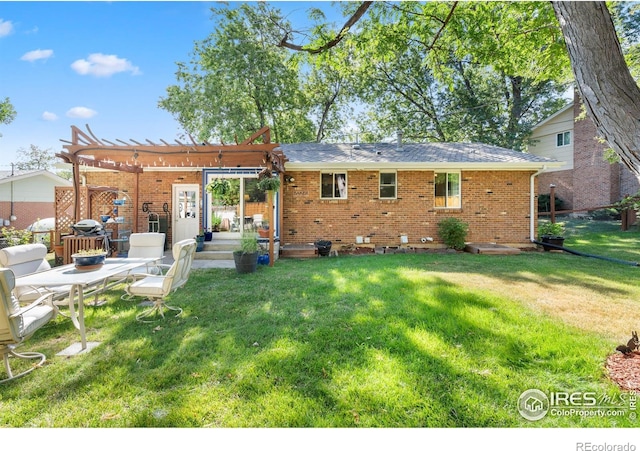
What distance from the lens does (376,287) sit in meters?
5.46

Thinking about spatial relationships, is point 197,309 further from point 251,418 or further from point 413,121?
point 413,121

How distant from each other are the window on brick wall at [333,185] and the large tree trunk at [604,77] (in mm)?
7920

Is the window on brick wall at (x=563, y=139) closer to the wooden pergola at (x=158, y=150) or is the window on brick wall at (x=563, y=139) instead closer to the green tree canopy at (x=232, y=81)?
the green tree canopy at (x=232, y=81)

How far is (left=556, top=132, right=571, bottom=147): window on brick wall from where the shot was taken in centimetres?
1925

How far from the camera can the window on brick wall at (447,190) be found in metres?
10.4

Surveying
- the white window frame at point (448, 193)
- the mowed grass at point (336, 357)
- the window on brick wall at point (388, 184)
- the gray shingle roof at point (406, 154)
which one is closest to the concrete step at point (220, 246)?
the gray shingle roof at point (406, 154)

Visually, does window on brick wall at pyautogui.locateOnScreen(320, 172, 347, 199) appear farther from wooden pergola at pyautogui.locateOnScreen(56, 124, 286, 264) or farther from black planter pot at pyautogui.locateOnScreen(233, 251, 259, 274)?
black planter pot at pyautogui.locateOnScreen(233, 251, 259, 274)

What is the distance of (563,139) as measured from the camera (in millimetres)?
19516

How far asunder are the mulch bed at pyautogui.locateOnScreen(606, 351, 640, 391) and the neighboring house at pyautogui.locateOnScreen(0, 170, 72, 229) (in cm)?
2368

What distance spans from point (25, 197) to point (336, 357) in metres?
25.2

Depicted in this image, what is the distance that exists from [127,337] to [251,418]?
7.78 feet

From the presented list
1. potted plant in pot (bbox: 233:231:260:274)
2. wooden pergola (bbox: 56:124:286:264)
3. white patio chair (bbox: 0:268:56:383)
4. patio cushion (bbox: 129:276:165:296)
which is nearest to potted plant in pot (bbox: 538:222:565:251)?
wooden pergola (bbox: 56:124:286:264)

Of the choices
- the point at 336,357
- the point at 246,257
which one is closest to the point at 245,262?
the point at 246,257

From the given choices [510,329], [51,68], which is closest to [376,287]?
[510,329]
